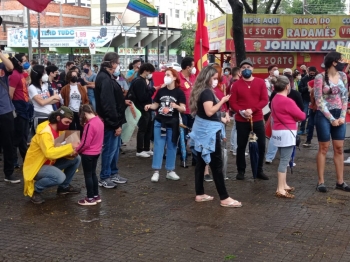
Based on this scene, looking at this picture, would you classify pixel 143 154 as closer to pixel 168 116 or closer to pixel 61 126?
pixel 168 116

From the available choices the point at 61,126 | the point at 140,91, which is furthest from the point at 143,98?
the point at 61,126

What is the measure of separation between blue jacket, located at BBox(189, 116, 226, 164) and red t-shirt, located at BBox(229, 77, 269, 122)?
4.65 feet

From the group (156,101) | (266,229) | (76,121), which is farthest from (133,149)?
(266,229)

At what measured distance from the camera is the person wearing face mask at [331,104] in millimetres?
7215

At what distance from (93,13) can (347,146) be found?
59.7 meters

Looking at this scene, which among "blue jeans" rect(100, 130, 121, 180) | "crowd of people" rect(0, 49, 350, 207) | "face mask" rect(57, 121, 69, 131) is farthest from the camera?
"blue jeans" rect(100, 130, 121, 180)

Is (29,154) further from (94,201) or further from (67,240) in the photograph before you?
(67,240)

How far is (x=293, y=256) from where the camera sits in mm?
4996

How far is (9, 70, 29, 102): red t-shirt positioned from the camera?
27.8 feet

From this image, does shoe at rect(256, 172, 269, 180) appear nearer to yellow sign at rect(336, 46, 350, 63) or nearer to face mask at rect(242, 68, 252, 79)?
face mask at rect(242, 68, 252, 79)

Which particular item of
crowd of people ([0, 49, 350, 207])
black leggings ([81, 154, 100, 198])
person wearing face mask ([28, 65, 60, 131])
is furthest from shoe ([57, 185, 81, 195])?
person wearing face mask ([28, 65, 60, 131])

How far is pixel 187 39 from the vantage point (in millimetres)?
60469

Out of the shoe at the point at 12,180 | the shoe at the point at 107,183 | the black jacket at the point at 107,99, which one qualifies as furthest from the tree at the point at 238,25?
the shoe at the point at 12,180

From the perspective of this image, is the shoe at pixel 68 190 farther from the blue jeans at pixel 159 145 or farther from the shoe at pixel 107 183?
the blue jeans at pixel 159 145
